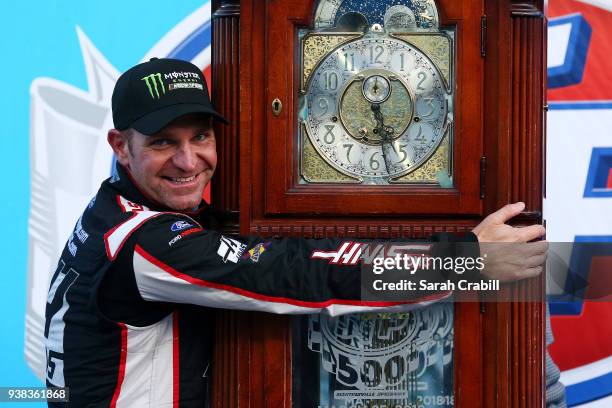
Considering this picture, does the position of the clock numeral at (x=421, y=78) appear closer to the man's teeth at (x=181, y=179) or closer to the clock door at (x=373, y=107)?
the clock door at (x=373, y=107)

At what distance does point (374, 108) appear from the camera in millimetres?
1640

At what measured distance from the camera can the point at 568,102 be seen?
2.67m

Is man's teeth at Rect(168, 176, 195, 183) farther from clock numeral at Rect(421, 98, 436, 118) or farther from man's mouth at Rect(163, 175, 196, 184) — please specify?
clock numeral at Rect(421, 98, 436, 118)

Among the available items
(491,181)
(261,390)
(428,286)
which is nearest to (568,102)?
(491,181)

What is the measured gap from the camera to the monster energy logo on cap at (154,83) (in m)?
1.57

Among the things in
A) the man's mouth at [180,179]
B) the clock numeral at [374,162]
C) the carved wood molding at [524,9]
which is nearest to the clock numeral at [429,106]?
the clock numeral at [374,162]

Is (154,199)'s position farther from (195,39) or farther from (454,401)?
(195,39)

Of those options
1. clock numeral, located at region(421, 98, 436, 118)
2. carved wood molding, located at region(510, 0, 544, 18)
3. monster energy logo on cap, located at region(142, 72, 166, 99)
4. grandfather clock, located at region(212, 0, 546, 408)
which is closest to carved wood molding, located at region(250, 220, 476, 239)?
grandfather clock, located at region(212, 0, 546, 408)

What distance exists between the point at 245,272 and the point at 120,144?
42 cm

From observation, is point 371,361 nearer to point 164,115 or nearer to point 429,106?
point 429,106

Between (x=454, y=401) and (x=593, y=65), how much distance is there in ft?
5.05

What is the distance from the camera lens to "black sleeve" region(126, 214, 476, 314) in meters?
1.48

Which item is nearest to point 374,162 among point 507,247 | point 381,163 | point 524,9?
point 381,163

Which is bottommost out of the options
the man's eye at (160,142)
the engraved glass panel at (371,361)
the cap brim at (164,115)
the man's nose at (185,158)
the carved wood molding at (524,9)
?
the engraved glass panel at (371,361)
